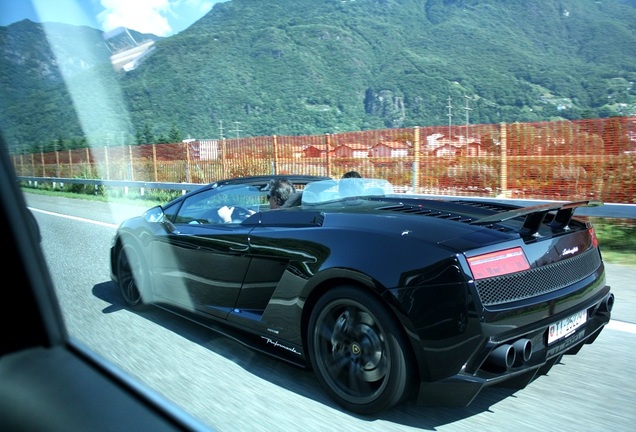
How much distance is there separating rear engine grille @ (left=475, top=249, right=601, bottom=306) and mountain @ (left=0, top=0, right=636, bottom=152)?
218 cm

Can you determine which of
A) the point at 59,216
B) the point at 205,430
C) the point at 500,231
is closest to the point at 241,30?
the point at 59,216

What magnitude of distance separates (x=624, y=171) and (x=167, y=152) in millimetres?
13066

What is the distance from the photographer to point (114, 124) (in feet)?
36.6

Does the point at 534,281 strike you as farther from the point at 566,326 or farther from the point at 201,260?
the point at 201,260

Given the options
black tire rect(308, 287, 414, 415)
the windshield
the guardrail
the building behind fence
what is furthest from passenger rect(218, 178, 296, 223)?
the building behind fence

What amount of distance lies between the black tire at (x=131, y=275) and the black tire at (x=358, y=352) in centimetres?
227

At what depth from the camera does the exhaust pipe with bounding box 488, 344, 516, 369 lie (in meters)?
2.46

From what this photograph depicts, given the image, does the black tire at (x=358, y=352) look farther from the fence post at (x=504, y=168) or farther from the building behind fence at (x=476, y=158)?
the fence post at (x=504, y=168)

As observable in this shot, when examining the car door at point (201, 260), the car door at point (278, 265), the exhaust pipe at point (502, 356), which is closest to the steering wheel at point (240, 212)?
the car door at point (201, 260)

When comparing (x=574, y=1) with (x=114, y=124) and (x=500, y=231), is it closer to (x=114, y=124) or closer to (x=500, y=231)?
(x=114, y=124)

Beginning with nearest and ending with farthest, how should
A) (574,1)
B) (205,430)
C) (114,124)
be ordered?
(205,430), (114,124), (574,1)

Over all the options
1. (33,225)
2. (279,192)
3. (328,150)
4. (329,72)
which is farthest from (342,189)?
(329,72)

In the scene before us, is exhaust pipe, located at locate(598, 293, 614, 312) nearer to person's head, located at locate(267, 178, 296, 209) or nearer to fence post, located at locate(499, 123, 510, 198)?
person's head, located at locate(267, 178, 296, 209)

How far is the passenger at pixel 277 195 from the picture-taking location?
14.4ft
